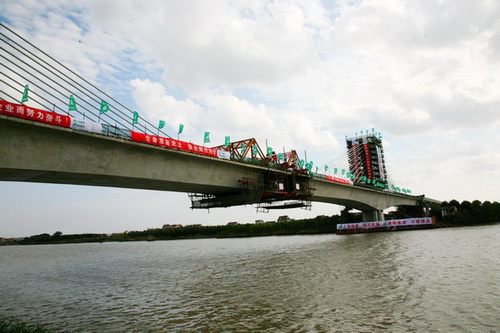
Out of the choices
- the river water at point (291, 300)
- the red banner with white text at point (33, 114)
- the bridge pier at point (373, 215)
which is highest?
the red banner with white text at point (33, 114)

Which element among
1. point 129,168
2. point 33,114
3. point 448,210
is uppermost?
point 33,114

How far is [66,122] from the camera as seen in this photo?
19500mm

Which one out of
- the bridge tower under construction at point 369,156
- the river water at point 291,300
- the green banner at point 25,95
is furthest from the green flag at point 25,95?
the bridge tower under construction at point 369,156

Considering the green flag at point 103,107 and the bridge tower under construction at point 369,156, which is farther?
the bridge tower under construction at point 369,156

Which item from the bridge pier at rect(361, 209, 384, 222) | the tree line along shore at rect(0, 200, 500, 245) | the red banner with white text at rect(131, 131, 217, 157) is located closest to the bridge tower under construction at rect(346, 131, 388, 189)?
the tree line along shore at rect(0, 200, 500, 245)

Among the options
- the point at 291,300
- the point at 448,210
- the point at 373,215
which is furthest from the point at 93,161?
the point at 448,210

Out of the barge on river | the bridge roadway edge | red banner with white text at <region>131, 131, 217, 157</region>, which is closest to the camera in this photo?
the bridge roadway edge

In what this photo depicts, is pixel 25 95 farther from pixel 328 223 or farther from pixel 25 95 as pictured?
pixel 328 223

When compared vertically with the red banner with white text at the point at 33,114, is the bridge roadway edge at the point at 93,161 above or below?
below

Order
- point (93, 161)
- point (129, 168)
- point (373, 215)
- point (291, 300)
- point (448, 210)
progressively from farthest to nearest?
point (448, 210), point (373, 215), point (129, 168), point (93, 161), point (291, 300)

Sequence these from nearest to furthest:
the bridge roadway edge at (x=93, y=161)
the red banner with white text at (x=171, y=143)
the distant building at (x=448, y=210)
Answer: the bridge roadway edge at (x=93, y=161)
the red banner with white text at (x=171, y=143)
the distant building at (x=448, y=210)

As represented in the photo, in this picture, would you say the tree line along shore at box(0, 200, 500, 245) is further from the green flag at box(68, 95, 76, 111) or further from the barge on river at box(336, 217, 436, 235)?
the green flag at box(68, 95, 76, 111)

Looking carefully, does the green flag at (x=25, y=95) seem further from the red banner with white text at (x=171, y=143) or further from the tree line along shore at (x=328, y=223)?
the tree line along shore at (x=328, y=223)

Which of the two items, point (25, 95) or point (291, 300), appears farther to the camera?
point (25, 95)
